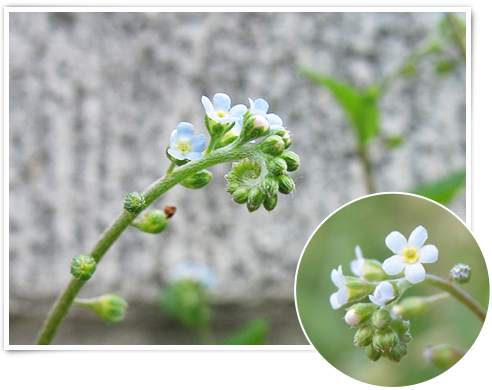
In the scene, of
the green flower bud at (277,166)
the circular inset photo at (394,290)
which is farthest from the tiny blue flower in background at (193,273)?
the green flower bud at (277,166)

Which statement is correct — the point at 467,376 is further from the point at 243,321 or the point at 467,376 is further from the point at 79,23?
the point at 79,23

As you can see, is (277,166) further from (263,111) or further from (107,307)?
(107,307)

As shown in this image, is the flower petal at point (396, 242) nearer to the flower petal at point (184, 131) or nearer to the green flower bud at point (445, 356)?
the green flower bud at point (445, 356)

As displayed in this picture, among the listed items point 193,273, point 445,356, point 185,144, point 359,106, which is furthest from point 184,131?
point 193,273

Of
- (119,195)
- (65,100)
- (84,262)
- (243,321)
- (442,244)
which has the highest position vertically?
(65,100)

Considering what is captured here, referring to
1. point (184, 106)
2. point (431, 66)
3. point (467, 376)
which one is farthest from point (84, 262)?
point (431, 66)
